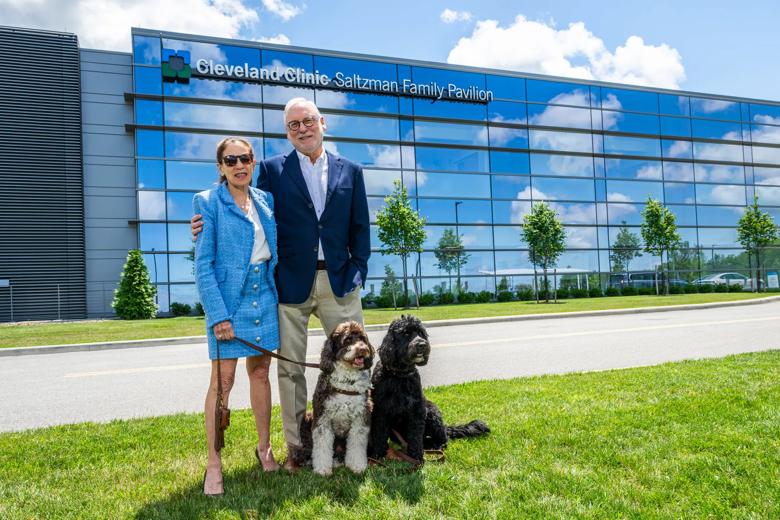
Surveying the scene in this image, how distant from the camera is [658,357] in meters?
8.73

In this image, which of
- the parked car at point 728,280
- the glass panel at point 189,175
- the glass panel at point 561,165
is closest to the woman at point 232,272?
the glass panel at point 189,175

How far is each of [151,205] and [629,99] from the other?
99.9ft

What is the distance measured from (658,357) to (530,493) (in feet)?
21.1

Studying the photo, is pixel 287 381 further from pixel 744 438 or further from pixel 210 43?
pixel 210 43

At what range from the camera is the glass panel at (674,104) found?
37219mm

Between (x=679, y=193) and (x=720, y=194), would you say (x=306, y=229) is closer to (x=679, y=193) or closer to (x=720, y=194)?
(x=679, y=193)

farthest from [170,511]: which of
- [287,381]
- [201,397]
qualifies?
[201,397]

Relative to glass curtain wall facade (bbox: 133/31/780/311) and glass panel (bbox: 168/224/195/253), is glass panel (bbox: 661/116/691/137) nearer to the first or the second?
glass curtain wall facade (bbox: 133/31/780/311)

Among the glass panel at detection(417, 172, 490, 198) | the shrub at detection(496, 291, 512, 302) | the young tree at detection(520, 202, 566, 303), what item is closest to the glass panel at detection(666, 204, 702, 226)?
the young tree at detection(520, 202, 566, 303)

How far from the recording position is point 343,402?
377 cm

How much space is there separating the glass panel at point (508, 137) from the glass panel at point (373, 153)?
6.18 meters

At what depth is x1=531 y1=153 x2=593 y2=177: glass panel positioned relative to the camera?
111 ft

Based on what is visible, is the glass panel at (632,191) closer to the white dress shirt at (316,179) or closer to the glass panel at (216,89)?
the glass panel at (216,89)

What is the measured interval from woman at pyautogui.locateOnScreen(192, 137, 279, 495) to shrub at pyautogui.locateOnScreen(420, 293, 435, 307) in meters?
Result: 26.4
